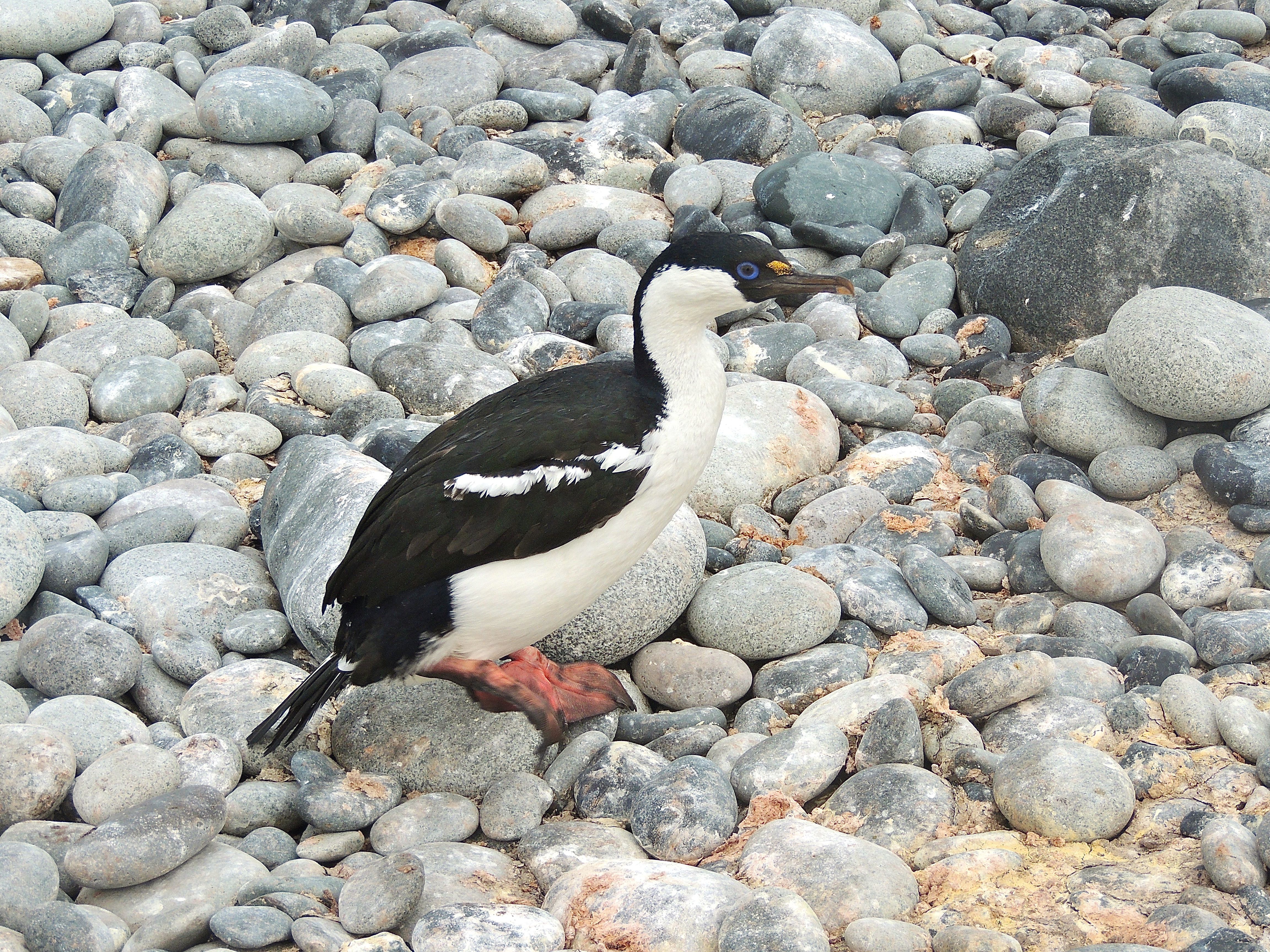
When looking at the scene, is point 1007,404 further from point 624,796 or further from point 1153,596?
point 624,796

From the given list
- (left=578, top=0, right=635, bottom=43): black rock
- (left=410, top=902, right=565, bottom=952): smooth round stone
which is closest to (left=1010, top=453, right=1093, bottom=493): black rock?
(left=410, top=902, right=565, bottom=952): smooth round stone

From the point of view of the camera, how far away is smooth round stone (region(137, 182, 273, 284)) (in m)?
7.64

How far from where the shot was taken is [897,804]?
12.2 ft

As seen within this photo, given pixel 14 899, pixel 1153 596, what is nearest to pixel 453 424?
pixel 14 899

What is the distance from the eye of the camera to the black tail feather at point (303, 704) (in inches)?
160

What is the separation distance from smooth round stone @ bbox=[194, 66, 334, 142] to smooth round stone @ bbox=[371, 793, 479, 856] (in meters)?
6.02

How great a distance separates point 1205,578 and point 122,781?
4041 millimetres

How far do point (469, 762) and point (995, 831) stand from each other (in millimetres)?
1774

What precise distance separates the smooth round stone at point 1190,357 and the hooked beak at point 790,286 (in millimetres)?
1979

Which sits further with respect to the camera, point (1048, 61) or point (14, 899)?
point (1048, 61)

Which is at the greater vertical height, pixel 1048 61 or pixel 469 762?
pixel 1048 61

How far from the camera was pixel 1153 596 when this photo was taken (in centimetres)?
468

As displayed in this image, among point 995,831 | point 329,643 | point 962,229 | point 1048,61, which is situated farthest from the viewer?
point 1048,61

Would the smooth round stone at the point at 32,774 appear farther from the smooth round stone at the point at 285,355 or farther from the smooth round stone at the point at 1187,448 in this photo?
the smooth round stone at the point at 1187,448
